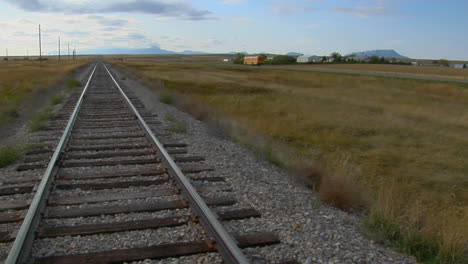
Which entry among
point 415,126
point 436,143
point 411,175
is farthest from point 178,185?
point 415,126

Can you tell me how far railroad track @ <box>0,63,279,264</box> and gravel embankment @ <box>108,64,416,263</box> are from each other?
0.66 ft

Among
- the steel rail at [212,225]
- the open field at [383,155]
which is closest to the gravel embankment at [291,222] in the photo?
the steel rail at [212,225]

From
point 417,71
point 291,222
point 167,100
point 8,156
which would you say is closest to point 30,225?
point 291,222

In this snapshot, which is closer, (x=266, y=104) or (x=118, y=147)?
(x=118, y=147)

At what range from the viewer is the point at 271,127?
13531 mm

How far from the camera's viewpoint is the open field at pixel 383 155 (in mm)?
4949

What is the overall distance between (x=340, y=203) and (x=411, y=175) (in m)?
4.07

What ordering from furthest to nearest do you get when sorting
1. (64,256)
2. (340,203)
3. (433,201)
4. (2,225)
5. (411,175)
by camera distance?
(411,175) → (433,201) → (340,203) → (2,225) → (64,256)

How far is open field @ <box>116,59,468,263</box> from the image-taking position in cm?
495

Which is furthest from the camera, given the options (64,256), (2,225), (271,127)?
(271,127)

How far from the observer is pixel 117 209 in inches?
199

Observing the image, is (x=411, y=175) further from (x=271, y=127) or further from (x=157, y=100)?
(x=157, y=100)

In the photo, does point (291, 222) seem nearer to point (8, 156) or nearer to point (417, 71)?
point (8, 156)

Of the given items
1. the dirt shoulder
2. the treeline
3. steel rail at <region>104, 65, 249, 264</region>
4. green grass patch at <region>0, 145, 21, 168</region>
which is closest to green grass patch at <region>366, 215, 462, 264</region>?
steel rail at <region>104, 65, 249, 264</region>
